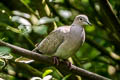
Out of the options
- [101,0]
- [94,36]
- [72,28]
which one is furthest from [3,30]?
[94,36]

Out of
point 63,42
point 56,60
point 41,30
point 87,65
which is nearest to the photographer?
point 41,30

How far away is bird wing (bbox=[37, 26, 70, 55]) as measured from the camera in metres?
3.06

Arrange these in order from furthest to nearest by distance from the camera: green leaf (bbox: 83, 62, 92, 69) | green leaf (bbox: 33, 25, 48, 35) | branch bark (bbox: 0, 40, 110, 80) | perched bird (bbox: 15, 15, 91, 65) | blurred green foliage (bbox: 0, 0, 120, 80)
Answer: green leaf (bbox: 83, 62, 92, 69), blurred green foliage (bbox: 0, 0, 120, 80), perched bird (bbox: 15, 15, 91, 65), green leaf (bbox: 33, 25, 48, 35), branch bark (bbox: 0, 40, 110, 80)

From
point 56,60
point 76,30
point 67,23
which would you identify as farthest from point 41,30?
→ point 67,23

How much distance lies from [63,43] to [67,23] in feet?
3.15

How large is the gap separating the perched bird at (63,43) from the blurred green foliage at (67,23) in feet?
0.70

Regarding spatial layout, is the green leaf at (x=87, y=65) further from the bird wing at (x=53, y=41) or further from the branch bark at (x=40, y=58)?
the branch bark at (x=40, y=58)

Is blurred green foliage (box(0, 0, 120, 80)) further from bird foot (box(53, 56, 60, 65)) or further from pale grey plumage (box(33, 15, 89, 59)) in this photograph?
bird foot (box(53, 56, 60, 65))

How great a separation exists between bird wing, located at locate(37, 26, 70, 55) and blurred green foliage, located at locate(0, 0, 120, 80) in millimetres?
194

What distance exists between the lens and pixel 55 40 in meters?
3.09

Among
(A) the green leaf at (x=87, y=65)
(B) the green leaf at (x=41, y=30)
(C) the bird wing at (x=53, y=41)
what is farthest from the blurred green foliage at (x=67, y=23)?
(B) the green leaf at (x=41, y=30)

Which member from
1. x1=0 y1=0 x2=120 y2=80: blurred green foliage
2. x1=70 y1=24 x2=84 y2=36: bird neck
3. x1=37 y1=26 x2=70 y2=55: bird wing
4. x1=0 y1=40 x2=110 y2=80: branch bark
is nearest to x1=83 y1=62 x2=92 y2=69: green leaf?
x1=0 y1=0 x2=120 y2=80: blurred green foliage

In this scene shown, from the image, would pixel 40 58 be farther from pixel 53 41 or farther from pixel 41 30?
pixel 53 41

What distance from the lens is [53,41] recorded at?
10.2 ft
